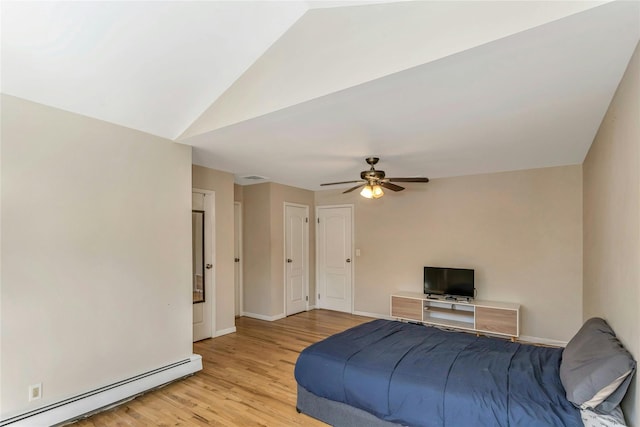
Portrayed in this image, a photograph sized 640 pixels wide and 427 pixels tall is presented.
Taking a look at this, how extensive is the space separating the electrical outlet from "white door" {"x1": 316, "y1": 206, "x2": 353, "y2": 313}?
4.63 meters

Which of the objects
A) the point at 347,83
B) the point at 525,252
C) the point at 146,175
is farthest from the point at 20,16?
the point at 525,252

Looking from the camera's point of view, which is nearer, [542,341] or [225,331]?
[542,341]

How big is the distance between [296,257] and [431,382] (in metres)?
4.25

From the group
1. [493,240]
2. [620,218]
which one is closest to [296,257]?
[493,240]

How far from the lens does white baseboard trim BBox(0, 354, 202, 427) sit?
238 cm

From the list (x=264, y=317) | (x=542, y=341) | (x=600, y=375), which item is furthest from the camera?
(x=264, y=317)

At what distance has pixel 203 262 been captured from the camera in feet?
15.2

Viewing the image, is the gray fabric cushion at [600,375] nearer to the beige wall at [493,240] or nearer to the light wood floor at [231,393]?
the light wood floor at [231,393]

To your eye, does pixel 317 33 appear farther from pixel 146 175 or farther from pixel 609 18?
pixel 146 175

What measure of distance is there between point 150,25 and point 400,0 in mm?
1669

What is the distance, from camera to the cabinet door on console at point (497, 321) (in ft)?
14.1

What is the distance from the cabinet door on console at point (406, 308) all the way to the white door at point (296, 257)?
1.90 metres

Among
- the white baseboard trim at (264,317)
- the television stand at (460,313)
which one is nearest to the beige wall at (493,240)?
the television stand at (460,313)

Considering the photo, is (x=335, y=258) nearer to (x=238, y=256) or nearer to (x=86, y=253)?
(x=238, y=256)
